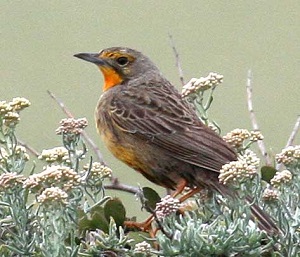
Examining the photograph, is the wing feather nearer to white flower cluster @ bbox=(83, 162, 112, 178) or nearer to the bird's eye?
the bird's eye

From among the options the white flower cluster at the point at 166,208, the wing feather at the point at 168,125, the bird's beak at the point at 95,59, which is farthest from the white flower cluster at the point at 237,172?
the bird's beak at the point at 95,59

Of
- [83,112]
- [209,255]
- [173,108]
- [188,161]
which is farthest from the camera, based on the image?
[83,112]

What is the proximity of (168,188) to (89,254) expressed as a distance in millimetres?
2029

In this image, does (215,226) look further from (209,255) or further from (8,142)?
(8,142)

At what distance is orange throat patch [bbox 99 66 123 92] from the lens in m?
5.16

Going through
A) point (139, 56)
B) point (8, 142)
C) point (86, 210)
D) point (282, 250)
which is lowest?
point (282, 250)

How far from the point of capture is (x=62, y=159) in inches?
110

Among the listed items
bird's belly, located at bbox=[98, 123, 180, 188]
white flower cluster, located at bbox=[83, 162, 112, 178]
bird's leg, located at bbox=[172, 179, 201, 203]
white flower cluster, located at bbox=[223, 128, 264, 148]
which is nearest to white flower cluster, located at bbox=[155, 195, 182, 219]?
white flower cluster, located at bbox=[83, 162, 112, 178]

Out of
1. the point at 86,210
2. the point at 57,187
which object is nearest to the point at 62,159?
the point at 86,210

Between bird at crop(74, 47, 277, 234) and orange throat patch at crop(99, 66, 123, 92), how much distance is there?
0.03 metres

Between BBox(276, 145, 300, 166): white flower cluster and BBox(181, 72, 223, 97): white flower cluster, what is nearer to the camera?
BBox(276, 145, 300, 166): white flower cluster

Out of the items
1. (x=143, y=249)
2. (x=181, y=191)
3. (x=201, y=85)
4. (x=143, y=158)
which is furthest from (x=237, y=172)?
(x=143, y=158)

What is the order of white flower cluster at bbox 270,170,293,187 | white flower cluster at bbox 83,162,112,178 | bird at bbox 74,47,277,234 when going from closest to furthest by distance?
white flower cluster at bbox 270,170,293,187 → white flower cluster at bbox 83,162,112,178 → bird at bbox 74,47,277,234

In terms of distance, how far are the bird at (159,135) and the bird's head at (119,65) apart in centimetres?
5
